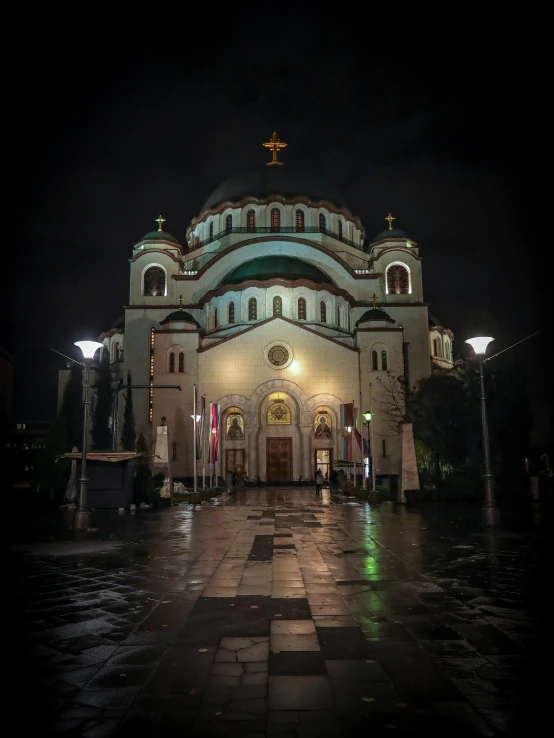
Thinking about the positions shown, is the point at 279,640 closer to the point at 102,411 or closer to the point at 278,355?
the point at 278,355

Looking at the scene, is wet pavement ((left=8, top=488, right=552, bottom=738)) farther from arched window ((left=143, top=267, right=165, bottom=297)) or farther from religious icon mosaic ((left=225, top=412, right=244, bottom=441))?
arched window ((left=143, top=267, right=165, bottom=297))

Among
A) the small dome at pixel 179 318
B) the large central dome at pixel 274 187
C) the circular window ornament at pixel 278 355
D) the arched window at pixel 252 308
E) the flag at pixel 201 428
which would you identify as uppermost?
the large central dome at pixel 274 187

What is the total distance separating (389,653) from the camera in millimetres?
4297

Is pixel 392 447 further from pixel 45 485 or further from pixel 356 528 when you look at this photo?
pixel 356 528

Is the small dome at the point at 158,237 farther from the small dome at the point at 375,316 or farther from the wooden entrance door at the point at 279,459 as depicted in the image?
the wooden entrance door at the point at 279,459

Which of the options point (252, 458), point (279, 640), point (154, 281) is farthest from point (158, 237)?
point (279, 640)

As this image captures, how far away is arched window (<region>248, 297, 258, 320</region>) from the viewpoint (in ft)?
135

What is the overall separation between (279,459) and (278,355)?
6.96 meters

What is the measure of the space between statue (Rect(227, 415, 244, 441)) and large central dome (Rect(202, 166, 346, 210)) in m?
19.4

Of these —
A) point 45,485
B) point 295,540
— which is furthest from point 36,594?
point 45,485

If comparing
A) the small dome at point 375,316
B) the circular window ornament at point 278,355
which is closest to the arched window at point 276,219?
the small dome at point 375,316

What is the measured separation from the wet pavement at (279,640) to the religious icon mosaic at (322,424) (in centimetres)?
2826

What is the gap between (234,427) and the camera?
128ft

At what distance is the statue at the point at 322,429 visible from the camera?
1501 inches
